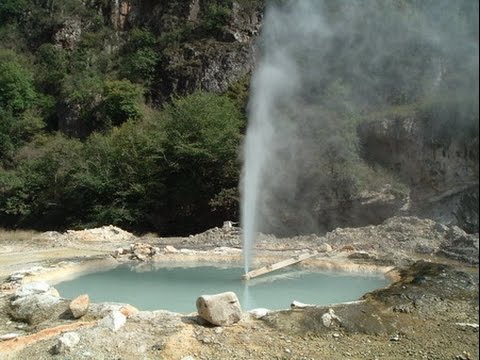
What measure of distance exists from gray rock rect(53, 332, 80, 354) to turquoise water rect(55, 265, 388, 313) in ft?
7.71

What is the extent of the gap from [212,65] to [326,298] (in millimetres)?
26966

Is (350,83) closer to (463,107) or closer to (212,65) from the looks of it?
(212,65)

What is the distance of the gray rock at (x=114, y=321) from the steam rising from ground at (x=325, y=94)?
8.76 m

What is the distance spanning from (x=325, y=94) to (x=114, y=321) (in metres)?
18.4

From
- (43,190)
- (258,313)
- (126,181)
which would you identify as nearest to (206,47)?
(126,181)

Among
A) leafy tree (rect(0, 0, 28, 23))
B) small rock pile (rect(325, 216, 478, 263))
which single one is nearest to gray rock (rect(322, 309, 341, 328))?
small rock pile (rect(325, 216, 478, 263))

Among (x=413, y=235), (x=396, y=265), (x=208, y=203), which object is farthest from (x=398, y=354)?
(x=208, y=203)

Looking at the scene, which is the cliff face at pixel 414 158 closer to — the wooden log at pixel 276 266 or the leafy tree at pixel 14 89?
the wooden log at pixel 276 266

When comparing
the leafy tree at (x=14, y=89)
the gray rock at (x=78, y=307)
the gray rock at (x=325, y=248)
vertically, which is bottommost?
the gray rock at (x=325, y=248)

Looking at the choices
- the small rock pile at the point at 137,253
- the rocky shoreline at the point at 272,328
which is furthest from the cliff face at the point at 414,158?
the small rock pile at the point at 137,253

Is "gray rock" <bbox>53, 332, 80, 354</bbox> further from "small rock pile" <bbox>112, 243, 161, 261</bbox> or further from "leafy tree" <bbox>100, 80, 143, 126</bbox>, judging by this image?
"leafy tree" <bbox>100, 80, 143, 126</bbox>

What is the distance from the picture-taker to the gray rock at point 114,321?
18.5ft

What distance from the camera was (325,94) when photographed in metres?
22.5

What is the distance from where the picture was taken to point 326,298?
841cm
